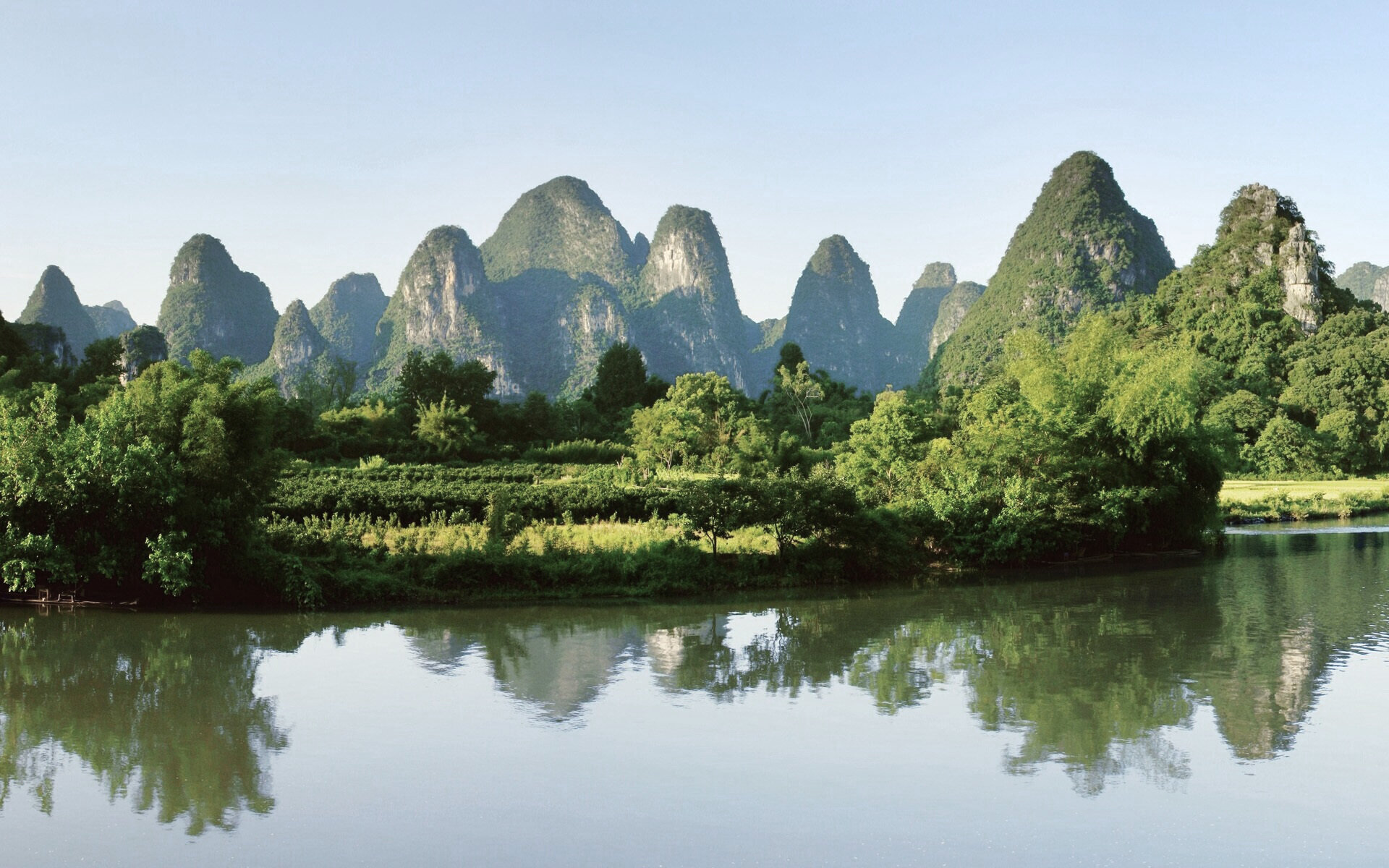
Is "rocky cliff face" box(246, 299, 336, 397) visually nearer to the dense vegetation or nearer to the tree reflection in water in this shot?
the dense vegetation

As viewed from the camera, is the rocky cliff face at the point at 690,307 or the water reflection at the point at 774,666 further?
the rocky cliff face at the point at 690,307

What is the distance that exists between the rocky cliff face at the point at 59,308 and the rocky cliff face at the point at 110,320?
17229 millimetres

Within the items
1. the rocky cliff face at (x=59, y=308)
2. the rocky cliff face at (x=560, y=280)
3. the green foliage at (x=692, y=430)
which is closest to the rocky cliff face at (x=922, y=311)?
the rocky cliff face at (x=560, y=280)

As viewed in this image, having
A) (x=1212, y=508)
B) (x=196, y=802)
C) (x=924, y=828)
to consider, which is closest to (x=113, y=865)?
(x=196, y=802)

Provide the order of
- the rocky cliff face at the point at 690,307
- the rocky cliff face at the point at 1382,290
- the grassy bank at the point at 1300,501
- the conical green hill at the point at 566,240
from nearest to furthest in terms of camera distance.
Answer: the grassy bank at the point at 1300,501 < the rocky cliff face at the point at 1382,290 < the rocky cliff face at the point at 690,307 < the conical green hill at the point at 566,240

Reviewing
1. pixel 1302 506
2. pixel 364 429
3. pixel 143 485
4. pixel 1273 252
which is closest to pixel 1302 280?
pixel 1273 252

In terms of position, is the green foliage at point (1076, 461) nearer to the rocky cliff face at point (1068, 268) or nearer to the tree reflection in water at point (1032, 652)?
the tree reflection in water at point (1032, 652)

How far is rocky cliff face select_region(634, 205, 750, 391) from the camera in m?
122

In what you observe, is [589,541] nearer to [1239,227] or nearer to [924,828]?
[924,828]

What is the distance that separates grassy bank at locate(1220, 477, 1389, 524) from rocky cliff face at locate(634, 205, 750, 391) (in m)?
85.8

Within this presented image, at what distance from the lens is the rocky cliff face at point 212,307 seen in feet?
346

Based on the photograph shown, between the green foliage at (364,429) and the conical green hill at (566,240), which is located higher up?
the conical green hill at (566,240)

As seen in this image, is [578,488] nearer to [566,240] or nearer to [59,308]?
[59,308]

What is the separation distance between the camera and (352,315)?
440 feet
